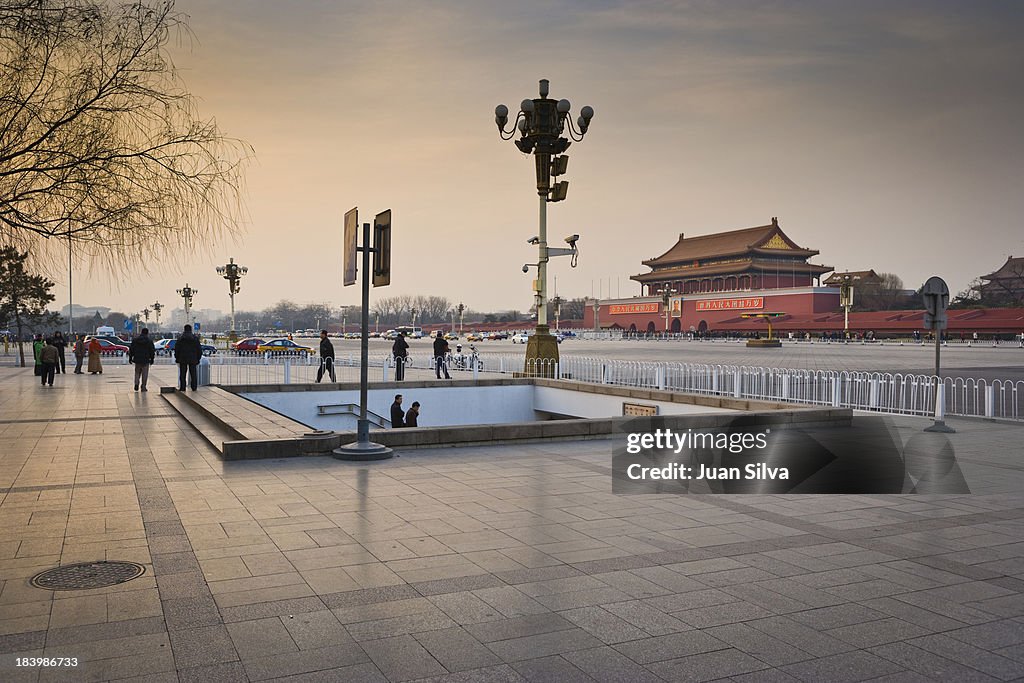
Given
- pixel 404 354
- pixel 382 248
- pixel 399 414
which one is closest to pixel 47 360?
pixel 404 354

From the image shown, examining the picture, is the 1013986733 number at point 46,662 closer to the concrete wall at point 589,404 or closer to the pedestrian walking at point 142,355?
the concrete wall at point 589,404

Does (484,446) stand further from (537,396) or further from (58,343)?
(58,343)

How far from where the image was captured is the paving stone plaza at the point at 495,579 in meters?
3.47

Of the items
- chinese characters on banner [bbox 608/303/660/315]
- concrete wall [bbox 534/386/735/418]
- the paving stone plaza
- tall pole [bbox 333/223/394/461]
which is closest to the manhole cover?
the paving stone plaza

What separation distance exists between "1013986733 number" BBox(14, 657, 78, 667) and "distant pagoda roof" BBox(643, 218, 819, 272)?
2940 inches

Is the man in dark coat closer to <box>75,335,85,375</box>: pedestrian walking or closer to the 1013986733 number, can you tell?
<box>75,335,85,375</box>: pedestrian walking

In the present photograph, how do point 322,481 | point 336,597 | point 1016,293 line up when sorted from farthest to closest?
point 1016,293
point 322,481
point 336,597

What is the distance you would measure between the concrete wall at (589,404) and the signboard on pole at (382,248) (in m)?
7.69

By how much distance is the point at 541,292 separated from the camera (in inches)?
794

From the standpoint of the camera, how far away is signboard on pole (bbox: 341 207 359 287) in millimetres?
8719

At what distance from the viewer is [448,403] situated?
65.0 ft

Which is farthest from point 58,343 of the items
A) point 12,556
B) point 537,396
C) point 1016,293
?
point 1016,293

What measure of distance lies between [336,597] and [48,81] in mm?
3471

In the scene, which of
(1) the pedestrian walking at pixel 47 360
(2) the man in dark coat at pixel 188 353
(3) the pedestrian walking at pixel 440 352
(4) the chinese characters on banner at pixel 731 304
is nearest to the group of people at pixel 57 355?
(1) the pedestrian walking at pixel 47 360
